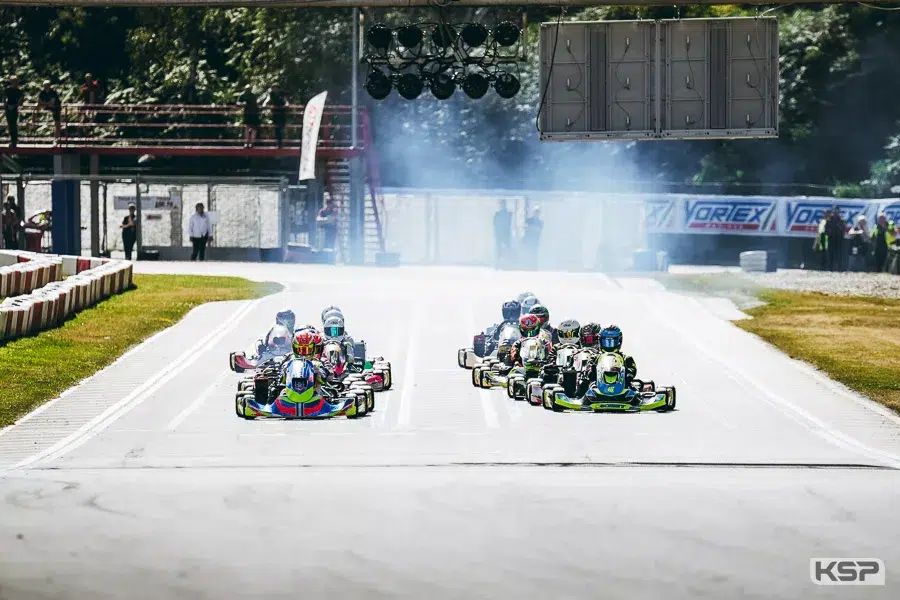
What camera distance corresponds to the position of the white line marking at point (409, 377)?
66.5 feet

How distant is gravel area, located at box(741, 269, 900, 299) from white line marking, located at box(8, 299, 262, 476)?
667 inches

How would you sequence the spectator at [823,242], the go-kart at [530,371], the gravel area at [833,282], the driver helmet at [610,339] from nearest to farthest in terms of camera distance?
the driver helmet at [610,339]
the go-kart at [530,371]
the gravel area at [833,282]
the spectator at [823,242]

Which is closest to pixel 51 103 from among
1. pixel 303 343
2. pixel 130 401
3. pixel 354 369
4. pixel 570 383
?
pixel 130 401

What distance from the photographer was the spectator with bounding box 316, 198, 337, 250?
49812 mm

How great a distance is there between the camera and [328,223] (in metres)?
49.9

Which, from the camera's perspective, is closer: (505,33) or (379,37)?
(379,37)

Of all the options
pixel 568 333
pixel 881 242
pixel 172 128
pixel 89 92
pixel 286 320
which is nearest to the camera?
pixel 568 333

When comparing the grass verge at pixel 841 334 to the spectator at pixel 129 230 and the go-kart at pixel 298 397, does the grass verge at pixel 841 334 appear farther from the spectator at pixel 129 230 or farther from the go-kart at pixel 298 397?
the spectator at pixel 129 230

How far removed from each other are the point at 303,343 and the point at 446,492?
5.67 meters

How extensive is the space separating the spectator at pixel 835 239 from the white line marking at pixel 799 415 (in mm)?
19931

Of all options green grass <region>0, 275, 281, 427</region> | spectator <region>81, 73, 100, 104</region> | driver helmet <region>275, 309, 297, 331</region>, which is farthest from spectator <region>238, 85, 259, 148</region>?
driver helmet <region>275, 309, 297, 331</region>

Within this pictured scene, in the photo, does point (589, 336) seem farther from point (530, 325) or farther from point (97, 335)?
point (97, 335)

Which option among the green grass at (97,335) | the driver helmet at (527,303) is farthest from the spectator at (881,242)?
the driver helmet at (527,303)

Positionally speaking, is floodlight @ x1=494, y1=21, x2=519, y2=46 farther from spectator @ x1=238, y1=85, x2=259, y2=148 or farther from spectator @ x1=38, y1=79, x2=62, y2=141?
spectator @ x1=38, y1=79, x2=62, y2=141
